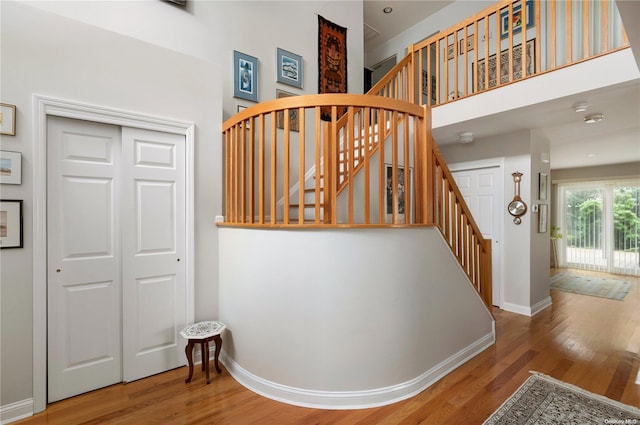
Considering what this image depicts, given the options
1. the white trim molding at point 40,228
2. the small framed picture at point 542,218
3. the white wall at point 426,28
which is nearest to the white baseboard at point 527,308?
the small framed picture at point 542,218

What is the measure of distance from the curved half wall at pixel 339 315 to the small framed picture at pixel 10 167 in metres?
1.44

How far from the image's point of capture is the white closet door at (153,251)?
7.57ft

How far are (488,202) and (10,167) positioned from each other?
4.94 metres

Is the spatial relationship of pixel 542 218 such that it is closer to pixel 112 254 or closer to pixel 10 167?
pixel 112 254

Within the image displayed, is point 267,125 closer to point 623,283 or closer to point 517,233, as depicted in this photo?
point 517,233

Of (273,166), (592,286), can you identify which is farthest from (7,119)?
Result: (592,286)

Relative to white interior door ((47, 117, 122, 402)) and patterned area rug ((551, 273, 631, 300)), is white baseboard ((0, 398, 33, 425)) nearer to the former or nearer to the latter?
white interior door ((47, 117, 122, 402))

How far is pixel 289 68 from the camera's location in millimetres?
3943

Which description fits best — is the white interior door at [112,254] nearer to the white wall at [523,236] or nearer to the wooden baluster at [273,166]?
the wooden baluster at [273,166]

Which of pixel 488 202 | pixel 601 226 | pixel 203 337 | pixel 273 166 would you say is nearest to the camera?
pixel 273 166

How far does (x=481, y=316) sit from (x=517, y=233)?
1676mm

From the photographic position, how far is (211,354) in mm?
2625

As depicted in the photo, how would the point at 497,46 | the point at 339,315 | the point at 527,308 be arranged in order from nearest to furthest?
the point at 339,315 < the point at 497,46 < the point at 527,308

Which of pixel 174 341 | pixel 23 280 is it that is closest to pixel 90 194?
pixel 23 280
